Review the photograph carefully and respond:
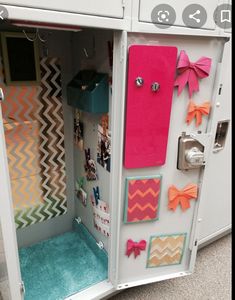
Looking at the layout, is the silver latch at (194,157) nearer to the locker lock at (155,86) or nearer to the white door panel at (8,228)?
Answer: the locker lock at (155,86)

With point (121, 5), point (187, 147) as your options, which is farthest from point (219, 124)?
point (121, 5)

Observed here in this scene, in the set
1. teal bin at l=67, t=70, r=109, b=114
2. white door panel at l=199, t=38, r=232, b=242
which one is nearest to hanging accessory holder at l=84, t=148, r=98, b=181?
teal bin at l=67, t=70, r=109, b=114

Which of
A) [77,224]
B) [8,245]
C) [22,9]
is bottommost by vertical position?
[77,224]

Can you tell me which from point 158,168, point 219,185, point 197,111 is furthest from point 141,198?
point 219,185

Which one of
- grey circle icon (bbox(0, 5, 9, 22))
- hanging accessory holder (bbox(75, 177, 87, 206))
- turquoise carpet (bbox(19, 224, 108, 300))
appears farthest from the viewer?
hanging accessory holder (bbox(75, 177, 87, 206))

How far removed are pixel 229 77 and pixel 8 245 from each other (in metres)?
1.44

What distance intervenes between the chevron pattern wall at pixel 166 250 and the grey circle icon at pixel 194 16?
3.65ft

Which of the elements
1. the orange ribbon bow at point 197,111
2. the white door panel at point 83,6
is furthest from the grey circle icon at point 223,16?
the white door panel at point 83,6

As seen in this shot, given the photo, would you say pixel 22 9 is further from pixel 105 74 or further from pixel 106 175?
pixel 106 175

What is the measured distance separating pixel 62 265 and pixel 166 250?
0.72 metres

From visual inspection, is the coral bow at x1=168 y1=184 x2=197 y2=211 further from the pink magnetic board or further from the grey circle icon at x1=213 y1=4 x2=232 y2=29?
the grey circle icon at x1=213 y1=4 x2=232 y2=29

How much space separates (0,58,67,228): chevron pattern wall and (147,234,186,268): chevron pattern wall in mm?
804

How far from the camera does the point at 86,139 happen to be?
169cm

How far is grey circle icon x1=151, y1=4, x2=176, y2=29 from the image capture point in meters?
1.05
